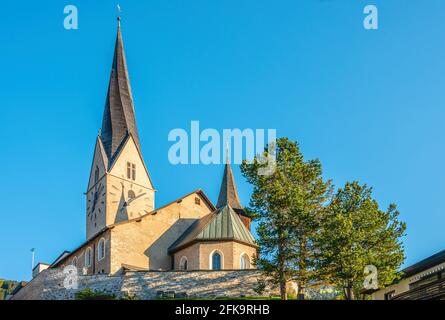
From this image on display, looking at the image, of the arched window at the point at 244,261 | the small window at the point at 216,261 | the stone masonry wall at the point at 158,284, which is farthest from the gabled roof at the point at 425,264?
the small window at the point at 216,261

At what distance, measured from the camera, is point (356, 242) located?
43.3 meters

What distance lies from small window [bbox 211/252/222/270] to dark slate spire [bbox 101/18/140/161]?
83.3ft

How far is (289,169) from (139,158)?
36918 mm

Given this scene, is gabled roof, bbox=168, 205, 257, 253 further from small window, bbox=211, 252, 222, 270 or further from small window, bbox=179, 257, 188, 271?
small window, bbox=211, 252, 222, 270

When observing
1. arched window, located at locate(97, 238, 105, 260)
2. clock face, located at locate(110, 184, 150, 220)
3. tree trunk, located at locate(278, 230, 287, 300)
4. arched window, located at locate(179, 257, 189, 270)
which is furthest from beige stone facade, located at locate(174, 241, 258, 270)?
clock face, located at locate(110, 184, 150, 220)

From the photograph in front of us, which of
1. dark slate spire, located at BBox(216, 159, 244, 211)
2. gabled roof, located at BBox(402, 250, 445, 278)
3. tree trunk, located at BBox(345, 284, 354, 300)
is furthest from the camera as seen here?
dark slate spire, located at BBox(216, 159, 244, 211)

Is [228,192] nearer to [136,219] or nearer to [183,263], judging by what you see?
[136,219]

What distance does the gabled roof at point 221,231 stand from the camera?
2299 inches

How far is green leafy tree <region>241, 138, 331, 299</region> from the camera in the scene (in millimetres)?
45625

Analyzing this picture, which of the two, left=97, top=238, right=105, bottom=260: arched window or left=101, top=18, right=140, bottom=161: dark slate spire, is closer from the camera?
left=97, top=238, right=105, bottom=260: arched window

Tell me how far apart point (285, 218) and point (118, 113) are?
41.0 metres

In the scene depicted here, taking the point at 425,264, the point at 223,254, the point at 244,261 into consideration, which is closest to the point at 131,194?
the point at 223,254

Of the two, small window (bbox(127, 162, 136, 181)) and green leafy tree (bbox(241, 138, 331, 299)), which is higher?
small window (bbox(127, 162, 136, 181))

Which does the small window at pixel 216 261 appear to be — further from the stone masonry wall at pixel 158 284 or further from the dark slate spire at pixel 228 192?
the dark slate spire at pixel 228 192
